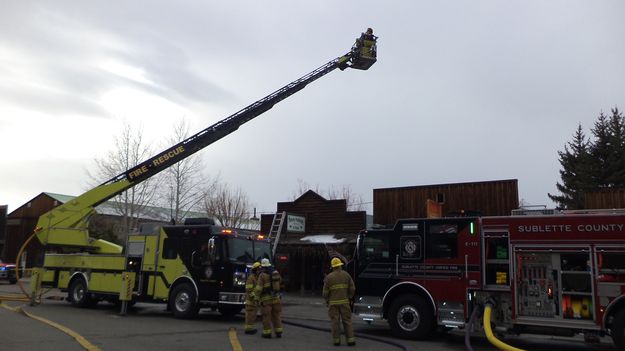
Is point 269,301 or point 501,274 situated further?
point 269,301

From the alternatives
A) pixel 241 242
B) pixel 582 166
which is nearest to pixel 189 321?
pixel 241 242

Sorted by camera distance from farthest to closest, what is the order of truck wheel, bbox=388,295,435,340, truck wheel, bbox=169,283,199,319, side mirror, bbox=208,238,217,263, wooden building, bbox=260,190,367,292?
1. wooden building, bbox=260,190,367,292
2. truck wheel, bbox=169,283,199,319
3. side mirror, bbox=208,238,217,263
4. truck wheel, bbox=388,295,435,340

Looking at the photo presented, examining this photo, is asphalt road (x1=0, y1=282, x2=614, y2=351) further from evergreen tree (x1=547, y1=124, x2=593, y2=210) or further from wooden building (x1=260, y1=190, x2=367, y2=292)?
evergreen tree (x1=547, y1=124, x2=593, y2=210)

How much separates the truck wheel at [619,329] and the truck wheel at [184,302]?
931 cm

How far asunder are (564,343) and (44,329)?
1069 cm

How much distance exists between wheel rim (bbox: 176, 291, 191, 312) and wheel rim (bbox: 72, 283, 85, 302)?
156 inches

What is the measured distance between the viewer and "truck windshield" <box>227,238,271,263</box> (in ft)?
43.9

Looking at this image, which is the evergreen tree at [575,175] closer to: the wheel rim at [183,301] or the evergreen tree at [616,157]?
the evergreen tree at [616,157]

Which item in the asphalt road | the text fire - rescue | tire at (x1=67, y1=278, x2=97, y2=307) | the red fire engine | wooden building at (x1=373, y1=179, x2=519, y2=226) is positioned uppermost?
wooden building at (x1=373, y1=179, x2=519, y2=226)

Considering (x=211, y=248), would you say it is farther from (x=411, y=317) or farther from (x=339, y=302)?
(x=411, y=317)

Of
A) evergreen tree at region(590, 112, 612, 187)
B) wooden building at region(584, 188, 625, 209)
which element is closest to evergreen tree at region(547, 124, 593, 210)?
evergreen tree at region(590, 112, 612, 187)

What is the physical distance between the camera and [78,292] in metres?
15.8

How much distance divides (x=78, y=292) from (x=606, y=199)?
19.7 metres

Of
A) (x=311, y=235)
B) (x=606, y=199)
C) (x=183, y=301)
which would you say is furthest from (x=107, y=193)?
(x=606, y=199)
